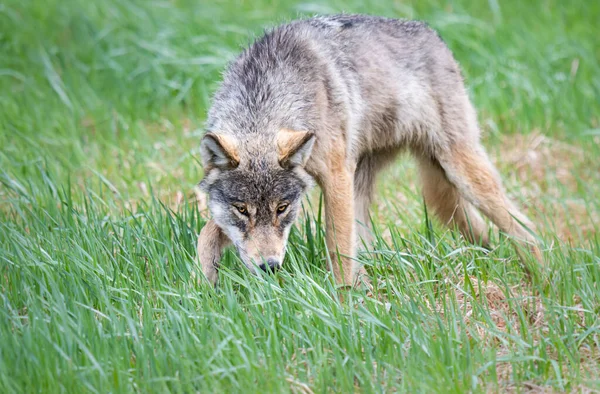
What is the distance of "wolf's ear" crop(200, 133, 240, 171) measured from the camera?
4756mm

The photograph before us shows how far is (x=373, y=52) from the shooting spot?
584cm

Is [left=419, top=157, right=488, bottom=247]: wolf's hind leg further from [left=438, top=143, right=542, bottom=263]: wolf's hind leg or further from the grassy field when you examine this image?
the grassy field

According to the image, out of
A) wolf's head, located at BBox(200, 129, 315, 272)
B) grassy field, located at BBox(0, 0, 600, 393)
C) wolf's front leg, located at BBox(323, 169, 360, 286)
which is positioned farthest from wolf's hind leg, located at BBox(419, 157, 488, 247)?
wolf's head, located at BBox(200, 129, 315, 272)

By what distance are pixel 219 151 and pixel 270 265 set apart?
781 millimetres

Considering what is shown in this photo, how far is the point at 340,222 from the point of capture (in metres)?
5.27

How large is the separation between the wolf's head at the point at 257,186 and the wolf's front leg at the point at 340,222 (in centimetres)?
33

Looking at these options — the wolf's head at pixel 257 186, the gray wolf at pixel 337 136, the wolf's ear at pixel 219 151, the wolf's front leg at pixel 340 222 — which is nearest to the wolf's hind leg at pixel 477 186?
the gray wolf at pixel 337 136

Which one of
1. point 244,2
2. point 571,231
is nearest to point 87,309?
point 571,231

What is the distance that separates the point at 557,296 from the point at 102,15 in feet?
24.6

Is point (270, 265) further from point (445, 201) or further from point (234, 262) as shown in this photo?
point (445, 201)

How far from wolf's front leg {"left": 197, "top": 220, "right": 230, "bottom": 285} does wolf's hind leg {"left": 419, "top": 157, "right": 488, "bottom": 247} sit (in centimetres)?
183

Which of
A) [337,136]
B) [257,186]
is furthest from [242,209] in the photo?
[337,136]

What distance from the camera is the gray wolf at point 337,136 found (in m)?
4.85

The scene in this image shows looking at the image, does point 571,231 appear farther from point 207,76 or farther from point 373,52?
point 207,76
